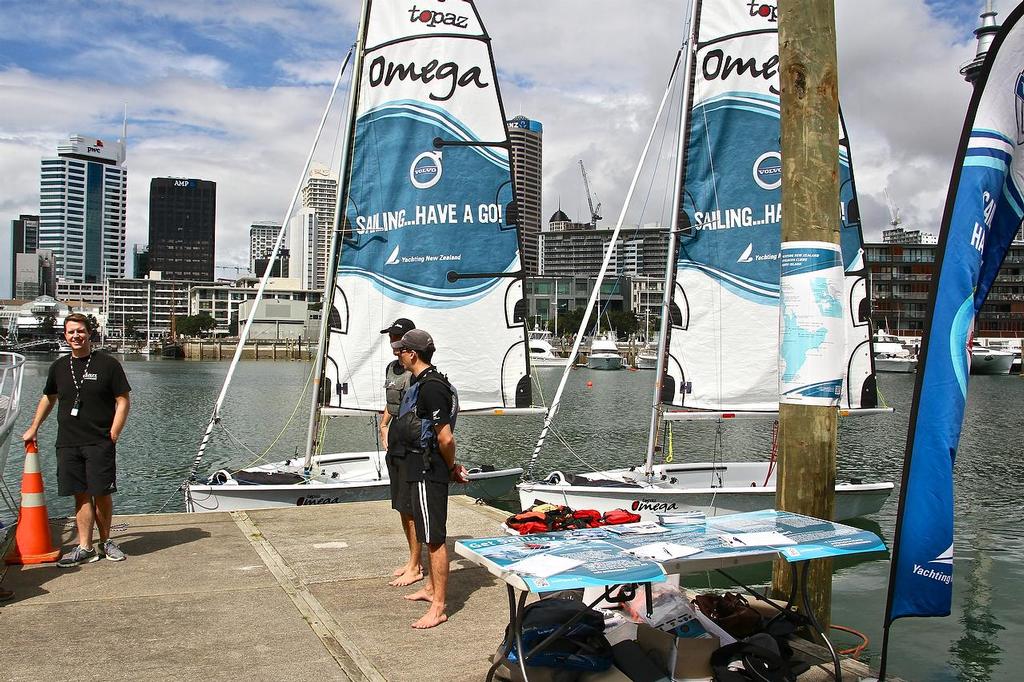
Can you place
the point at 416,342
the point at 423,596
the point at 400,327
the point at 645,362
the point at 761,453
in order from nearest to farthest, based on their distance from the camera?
the point at 416,342 → the point at 423,596 → the point at 400,327 → the point at 761,453 → the point at 645,362

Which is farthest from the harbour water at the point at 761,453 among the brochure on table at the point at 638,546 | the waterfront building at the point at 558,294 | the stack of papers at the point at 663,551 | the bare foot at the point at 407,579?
the waterfront building at the point at 558,294

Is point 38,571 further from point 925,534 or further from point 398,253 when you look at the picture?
point 398,253

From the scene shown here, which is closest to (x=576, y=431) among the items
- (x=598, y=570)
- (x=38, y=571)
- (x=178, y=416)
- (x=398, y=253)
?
(x=178, y=416)

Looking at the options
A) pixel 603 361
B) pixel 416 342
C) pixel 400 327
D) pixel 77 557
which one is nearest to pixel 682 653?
pixel 416 342

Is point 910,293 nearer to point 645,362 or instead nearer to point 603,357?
point 645,362

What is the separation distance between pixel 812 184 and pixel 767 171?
30.8 feet

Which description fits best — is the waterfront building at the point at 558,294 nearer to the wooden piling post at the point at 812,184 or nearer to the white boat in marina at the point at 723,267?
the white boat in marina at the point at 723,267

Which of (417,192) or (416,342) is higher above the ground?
(417,192)

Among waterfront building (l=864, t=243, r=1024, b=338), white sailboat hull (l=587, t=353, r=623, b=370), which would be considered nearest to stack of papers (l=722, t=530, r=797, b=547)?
white sailboat hull (l=587, t=353, r=623, b=370)

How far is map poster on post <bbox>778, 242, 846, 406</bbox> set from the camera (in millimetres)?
5379

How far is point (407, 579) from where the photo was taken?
6.65 meters

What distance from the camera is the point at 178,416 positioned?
3597 cm

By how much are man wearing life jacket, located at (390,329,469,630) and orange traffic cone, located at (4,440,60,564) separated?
3247mm

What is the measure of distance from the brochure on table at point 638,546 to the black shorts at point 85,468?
377 centimetres
